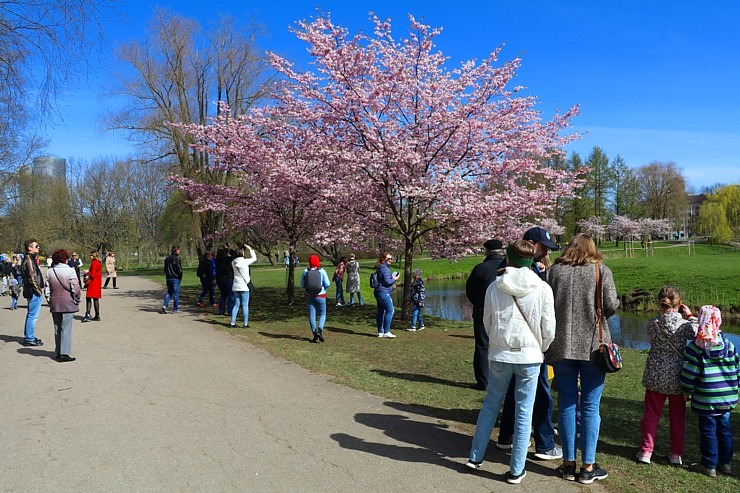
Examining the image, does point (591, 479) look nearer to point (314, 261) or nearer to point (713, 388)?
point (713, 388)

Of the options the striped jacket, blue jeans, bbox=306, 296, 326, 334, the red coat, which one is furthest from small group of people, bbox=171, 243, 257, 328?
the striped jacket

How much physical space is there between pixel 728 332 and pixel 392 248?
1141 centimetres

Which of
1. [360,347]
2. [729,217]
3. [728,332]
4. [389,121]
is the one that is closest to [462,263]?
[728,332]

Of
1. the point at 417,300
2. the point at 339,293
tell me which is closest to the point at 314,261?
the point at 417,300

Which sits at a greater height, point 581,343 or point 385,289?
point 581,343

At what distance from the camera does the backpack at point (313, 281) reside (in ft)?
36.4

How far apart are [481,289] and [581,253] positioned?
8.11ft

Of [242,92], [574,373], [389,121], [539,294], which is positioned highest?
[242,92]

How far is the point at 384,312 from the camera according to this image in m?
12.5

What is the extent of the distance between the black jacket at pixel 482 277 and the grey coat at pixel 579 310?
2.22 meters

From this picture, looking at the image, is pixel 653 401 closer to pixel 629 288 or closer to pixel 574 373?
pixel 574 373

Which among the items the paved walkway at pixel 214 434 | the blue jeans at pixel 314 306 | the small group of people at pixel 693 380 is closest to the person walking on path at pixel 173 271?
the blue jeans at pixel 314 306

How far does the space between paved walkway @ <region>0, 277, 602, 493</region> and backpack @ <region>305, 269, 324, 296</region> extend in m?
2.24

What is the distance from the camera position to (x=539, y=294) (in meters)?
4.27
